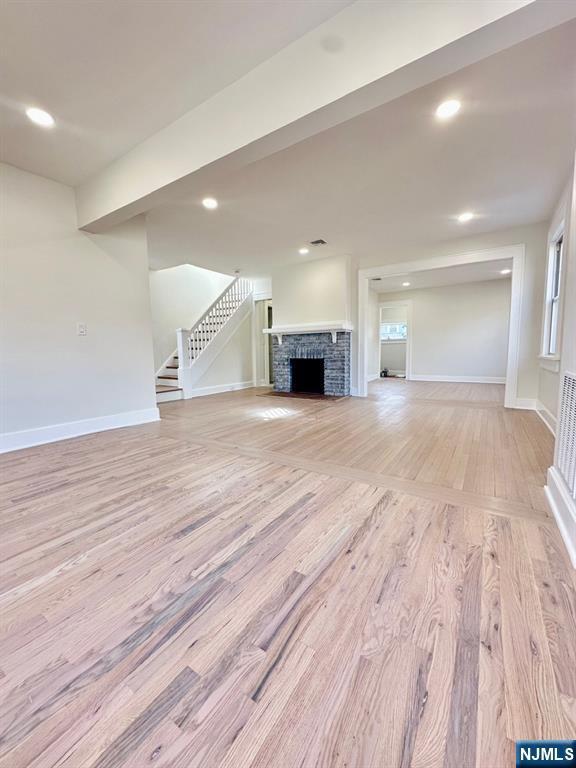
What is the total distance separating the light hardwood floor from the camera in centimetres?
76

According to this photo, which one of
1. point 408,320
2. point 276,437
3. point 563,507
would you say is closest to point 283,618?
point 563,507

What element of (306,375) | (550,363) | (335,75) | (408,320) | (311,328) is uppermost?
(335,75)

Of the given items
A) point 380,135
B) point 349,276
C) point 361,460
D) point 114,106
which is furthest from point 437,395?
point 114,106

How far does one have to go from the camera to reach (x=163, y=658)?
3.16ft

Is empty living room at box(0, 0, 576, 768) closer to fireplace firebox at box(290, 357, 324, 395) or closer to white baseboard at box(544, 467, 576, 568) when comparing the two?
white baseboard at box(544, 467, 576, 568)

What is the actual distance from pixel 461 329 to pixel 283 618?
8.29 m

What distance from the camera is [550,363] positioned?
365 cm

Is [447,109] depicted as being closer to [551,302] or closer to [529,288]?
[551,302]

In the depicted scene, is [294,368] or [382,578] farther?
[294,368]

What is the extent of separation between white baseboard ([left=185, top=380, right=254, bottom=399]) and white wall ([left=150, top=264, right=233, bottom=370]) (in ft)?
3.97

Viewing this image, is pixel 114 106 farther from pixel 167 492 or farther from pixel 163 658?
pixel 163 658

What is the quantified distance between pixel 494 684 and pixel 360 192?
3792 millimetres

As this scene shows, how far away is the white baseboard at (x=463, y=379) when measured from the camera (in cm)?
751

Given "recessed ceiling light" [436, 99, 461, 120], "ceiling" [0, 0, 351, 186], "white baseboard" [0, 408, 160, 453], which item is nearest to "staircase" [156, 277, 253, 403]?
"white baseboard" [0, 408, 160, 453]
